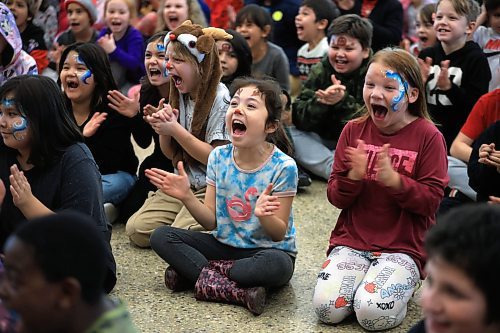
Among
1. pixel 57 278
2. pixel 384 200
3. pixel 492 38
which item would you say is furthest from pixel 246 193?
pixel 492 38

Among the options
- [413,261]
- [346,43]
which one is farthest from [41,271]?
[346,43]

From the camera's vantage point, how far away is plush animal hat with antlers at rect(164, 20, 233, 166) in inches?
145

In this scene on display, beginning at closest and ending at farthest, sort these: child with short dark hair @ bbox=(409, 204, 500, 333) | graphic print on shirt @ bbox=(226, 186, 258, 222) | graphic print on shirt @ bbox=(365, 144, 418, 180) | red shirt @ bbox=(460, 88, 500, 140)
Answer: child with short dark hair @ bbox=(409, 204, 500, 333) < graphic print on shirt @ bbox=(365, 144, 418, 180) < graphic print on shirt @ bbox=(226, 186, 258, 222) < red shirt @ bbox=(460, 88, 500, 140)

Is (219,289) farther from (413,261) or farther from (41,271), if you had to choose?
(41,271)

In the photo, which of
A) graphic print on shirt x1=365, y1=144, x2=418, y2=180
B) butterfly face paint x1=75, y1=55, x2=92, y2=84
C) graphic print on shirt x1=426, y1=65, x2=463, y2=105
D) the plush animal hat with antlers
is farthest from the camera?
graphic print on shirt x1=426, y1=65, x2=463, y2=105

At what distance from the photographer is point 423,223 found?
3115 millimetres

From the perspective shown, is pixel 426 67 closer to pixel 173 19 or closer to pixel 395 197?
pixel 395 197

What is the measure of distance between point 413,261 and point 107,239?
3.95 ft

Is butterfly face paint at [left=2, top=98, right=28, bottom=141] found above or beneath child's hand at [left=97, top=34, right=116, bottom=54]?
above

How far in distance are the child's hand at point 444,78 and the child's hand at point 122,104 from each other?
1.65m

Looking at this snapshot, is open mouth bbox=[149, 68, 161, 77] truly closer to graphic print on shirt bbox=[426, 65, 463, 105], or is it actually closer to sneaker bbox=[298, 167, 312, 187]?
sneaker bbox=[298, 167, 312, 187]

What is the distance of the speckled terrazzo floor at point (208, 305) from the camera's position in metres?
2.98

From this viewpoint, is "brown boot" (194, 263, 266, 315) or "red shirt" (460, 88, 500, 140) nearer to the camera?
"brown boot" (194, 263, 266, 315)

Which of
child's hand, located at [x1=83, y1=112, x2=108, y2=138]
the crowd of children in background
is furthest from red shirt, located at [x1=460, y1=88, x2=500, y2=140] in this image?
child's hand, located at [x1=83, y1=112, x2=108, y2=138]
